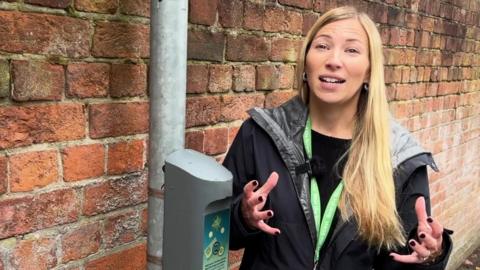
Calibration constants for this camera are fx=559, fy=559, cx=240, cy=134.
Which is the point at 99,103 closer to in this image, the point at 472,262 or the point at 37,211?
the point at 37,211

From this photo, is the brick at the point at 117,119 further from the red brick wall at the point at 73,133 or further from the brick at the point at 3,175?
the brick at the point at 3,175

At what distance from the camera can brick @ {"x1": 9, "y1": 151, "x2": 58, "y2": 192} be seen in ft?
5.39

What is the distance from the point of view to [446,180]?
5090mm

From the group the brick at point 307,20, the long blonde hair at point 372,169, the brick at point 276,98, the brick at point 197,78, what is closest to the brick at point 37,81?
the brick at point 197,78

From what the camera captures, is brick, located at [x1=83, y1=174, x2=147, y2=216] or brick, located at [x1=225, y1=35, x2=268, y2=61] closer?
brick, located at [x1=83, y1=174, x2=147, y2=216]

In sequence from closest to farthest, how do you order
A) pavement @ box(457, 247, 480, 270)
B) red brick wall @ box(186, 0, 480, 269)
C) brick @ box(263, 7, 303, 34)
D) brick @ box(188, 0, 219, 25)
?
brick @ box(188, 0, 219, 25) → red brick wall @ box(186, 0, 480, 269) → brick @ box(263, 7, 303, 34) → pavement @ box(457, 247, 480, 270)

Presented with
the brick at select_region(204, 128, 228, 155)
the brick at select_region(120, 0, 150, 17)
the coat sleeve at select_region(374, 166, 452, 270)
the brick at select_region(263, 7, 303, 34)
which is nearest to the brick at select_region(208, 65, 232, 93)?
the brick at select_region(204, 128, 228, 155)

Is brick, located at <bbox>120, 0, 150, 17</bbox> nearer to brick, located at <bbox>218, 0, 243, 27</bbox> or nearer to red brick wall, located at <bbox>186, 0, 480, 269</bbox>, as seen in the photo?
red brick wall, located at <bbox>186, 0, 480, 269</bbox>

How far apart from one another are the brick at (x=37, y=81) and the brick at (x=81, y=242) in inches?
18.0

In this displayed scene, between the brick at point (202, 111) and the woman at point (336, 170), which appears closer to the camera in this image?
the woman at point (336, 170)

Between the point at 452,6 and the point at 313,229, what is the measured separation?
11.4ft

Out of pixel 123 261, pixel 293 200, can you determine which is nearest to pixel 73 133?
pixel 123 261

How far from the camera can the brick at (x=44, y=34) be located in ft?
5.17

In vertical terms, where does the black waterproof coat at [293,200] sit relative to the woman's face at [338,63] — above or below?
below
